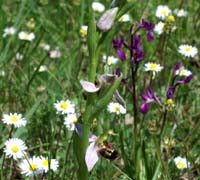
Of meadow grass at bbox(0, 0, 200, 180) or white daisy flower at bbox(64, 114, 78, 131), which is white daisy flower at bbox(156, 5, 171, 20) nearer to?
meadow grass at bbox(0, 0, 200, 180)

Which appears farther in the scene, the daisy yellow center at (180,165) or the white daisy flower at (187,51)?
the white daisy flower at (187,51)

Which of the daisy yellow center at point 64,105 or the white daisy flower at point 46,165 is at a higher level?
the daisy yellow center at point 64,105

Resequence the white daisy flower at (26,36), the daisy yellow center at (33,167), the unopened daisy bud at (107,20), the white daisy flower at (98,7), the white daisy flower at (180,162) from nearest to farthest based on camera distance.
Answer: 1. the unopened daisy bud at (107,20)
2. the daisy yellow center at (33,167)
3. the white daisy flower at (180,162)
4. the white daisy flower at (26,36)
5. the white daisy flower at (98,7)

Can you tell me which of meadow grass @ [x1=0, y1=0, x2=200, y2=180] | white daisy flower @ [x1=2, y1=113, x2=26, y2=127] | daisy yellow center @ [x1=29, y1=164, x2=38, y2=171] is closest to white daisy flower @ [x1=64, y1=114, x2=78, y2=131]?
meadow grass @ [x1=0, y1=0, x2=200, y2=180]

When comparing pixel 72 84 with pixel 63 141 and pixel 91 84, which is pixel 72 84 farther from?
pixel 91 84

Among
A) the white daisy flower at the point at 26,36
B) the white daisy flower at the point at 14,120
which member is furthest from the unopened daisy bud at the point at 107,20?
the white daisy flower at the point at 26,36

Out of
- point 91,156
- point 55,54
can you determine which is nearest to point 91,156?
point 91,156

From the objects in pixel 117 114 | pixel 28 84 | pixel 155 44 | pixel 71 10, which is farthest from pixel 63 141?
pixel 71 10

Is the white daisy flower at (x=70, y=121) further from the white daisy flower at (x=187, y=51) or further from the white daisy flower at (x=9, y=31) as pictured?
the white daisy flower at (x=9, y=31)
